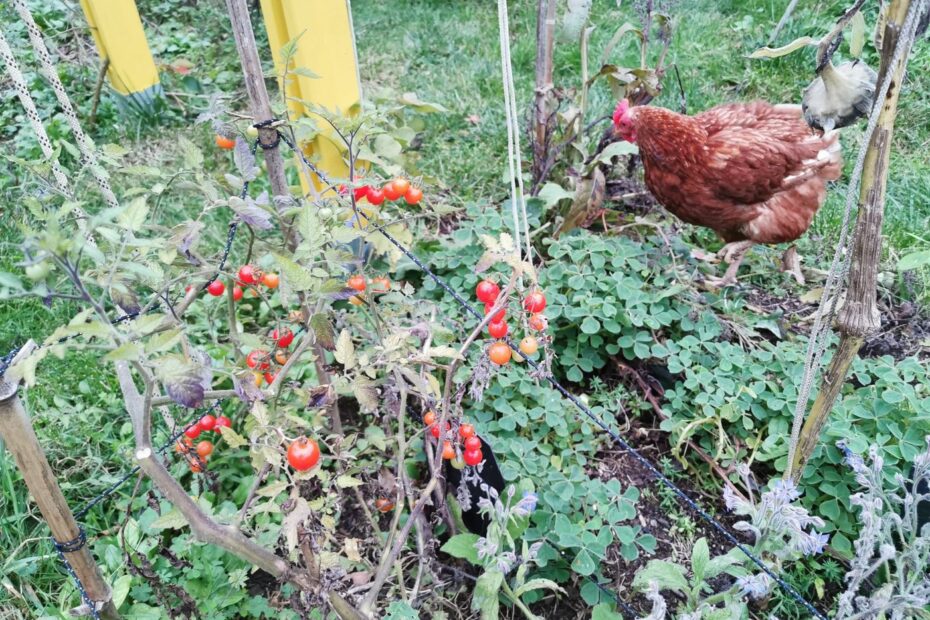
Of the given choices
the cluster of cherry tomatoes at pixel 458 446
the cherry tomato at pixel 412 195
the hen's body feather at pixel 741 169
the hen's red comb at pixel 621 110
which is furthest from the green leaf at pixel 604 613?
the hen's red comb at pixel 621 110

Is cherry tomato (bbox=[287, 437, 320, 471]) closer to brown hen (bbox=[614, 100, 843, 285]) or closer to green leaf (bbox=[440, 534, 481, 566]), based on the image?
green leaf (bbox=[440, 534, 481, 566])

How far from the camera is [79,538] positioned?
1330 millimetres

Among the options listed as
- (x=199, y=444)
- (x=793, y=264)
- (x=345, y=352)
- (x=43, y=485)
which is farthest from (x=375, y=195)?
(x=793, y=264)

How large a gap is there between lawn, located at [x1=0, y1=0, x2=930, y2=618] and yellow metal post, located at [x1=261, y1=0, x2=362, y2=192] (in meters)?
0.32

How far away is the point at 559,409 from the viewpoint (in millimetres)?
1919

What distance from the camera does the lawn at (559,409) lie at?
5.34 ft

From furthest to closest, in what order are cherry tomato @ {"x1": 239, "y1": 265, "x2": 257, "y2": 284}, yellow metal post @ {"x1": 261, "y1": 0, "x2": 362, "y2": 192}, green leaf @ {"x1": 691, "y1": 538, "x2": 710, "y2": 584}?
1. yellow metal post @ {"x1": 261, "y1": 0, "x2": 362, "y2": 192}
2. cherry tomato @ {"x1": 239, "y1": 265, "x2": 257, "y2": 284}
3. green leaf @ {"x1": 691, "y1": 538, "x2": 710, "y2": 584}

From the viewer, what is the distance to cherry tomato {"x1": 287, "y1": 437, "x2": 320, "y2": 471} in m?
1.07

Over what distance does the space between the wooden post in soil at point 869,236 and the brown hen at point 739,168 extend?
997mm

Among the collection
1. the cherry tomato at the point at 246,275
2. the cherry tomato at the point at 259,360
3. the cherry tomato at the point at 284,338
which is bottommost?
the cherry tomato at the point at 284,338

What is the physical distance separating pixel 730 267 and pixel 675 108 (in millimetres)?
1260

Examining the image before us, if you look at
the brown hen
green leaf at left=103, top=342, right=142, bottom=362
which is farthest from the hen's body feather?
green leaf at left=103, top=342, right=142, bottom=362

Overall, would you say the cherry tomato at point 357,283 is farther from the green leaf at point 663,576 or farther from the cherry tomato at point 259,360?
the green leaf at point 663,576

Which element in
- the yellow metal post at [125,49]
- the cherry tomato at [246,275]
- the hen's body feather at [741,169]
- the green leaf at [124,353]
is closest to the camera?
the green leaf at [124,353]
